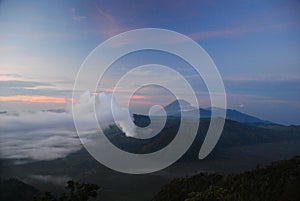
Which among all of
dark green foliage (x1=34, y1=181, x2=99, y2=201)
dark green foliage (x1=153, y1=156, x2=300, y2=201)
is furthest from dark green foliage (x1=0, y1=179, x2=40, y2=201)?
dark green foliage (x1=34, y1=181, x2=99, y2=201)

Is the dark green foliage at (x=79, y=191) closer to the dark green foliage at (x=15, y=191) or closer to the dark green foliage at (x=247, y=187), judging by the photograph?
the dark green foliage at (x=247, y=187)

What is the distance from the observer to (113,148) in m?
67.1

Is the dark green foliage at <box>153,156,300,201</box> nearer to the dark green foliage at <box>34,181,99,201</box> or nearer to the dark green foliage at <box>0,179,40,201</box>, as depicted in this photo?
the dark green foliage at <box>34,181,99,201</box>

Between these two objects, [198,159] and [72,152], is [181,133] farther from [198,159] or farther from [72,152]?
[72,152]

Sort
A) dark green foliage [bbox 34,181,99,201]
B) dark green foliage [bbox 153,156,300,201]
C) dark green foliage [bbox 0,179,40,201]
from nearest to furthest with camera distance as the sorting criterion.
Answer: dark green foliage [bbox 34,181,99,201], dark green foliage [bbox 153,156,300,201], dark green foliage [bbox 0,179,40,201]

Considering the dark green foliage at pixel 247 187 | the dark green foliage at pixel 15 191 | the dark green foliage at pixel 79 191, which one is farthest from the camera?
the dark green foliage at pixel 15 191

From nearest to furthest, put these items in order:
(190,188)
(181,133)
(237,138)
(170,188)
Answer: (190,188) < (170,188) < (181,133) < (237,138)

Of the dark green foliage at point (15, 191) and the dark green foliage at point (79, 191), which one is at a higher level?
the dark green foliage at point (79, 191)

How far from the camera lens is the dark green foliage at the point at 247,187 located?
1130 centimetres

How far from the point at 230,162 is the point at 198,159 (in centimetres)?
510

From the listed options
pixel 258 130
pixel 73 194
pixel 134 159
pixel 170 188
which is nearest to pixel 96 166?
pixel 134 159

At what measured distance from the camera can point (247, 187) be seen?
1711 cm

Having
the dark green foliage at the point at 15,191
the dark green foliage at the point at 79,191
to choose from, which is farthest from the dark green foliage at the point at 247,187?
the dark green foliage at the point at 15,191

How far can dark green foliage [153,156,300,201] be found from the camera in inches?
445
